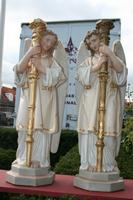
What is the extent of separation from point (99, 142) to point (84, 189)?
652mm

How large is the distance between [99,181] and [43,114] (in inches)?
46.5

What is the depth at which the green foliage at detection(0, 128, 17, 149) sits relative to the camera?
45.2ft

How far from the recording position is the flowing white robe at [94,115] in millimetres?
6457

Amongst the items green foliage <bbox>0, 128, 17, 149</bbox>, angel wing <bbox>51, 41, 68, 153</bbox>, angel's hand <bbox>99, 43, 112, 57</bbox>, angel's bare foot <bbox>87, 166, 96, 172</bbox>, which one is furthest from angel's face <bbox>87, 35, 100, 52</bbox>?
green foliage <bbox>0, 128, 17, 149</bbox>

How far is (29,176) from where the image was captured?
6348 millimetres

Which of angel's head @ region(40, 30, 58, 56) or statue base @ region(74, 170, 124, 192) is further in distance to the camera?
angel's head @ region(40, 30, 58, 56)

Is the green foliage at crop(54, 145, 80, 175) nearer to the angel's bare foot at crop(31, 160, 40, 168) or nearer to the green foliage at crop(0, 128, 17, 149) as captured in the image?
the angel's bare foot at crop(31, 160, 40, 168)

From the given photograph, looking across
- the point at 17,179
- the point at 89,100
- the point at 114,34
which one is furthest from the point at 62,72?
the point at 114,34

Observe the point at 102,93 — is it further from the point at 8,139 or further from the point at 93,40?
the point at 8,139

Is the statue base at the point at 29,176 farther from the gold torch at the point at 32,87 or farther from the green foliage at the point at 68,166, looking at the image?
the green foliage at the point at 68,166

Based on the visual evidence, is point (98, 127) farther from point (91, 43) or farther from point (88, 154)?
point (91, 43)

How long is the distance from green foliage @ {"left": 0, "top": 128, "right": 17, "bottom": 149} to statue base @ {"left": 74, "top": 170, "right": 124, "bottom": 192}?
7.52 metres

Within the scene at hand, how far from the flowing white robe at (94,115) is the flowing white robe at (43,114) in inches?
13.6

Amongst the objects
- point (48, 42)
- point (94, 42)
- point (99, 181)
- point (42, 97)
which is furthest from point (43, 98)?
point (99, 181)
